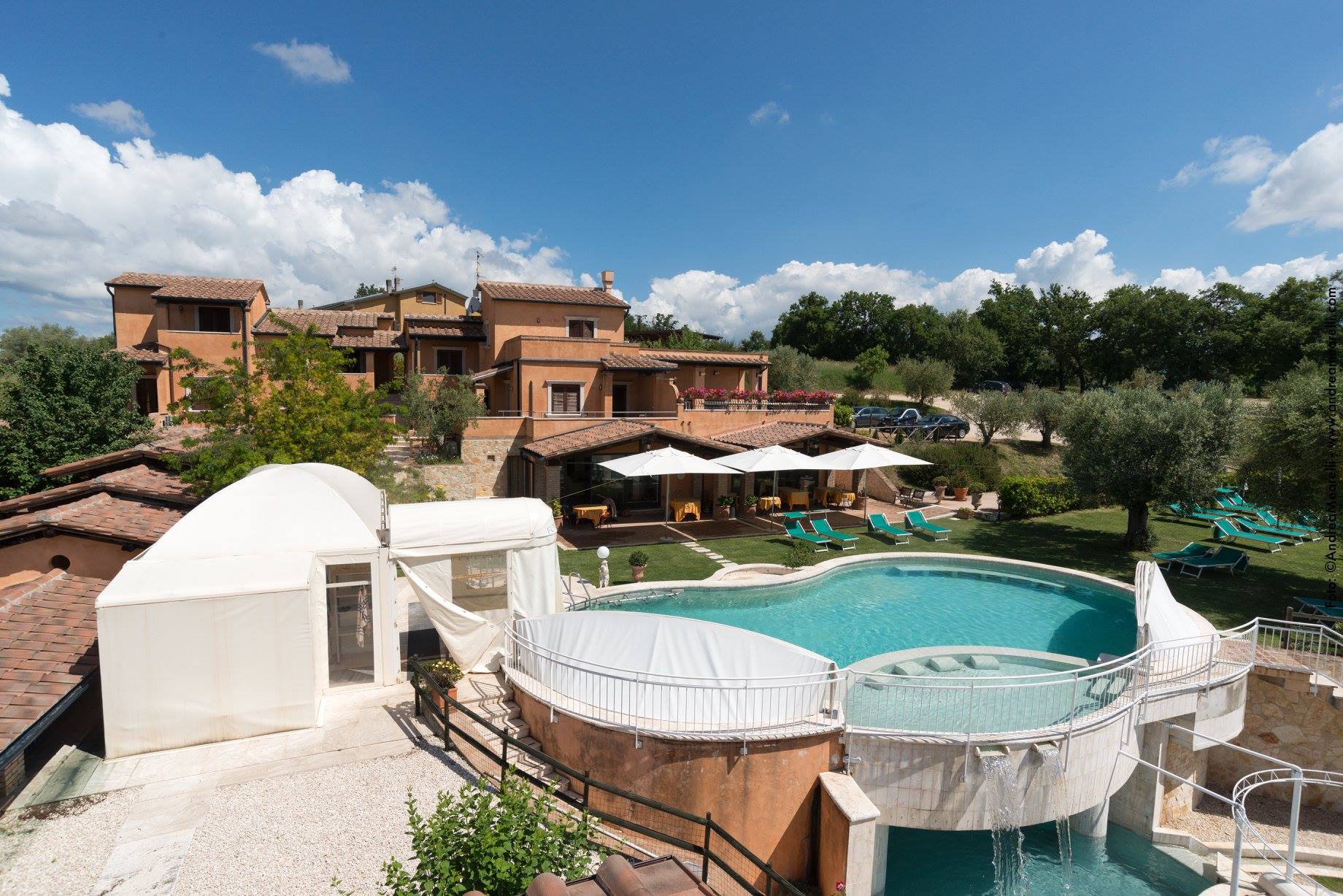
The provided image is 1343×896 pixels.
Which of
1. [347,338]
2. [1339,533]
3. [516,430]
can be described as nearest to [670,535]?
[516,430]

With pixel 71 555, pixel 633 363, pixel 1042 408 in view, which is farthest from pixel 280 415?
pixel 1042 408

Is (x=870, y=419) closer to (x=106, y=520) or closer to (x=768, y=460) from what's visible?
(x=768, y=460)

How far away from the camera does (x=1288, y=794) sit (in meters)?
13.0

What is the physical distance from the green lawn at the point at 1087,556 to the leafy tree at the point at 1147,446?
2079 mm

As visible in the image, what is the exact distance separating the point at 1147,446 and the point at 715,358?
18924mm

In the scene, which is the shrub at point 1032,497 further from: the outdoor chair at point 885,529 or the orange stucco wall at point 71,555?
the orange stucco wall at point 71,555

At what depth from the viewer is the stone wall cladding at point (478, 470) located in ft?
81.5

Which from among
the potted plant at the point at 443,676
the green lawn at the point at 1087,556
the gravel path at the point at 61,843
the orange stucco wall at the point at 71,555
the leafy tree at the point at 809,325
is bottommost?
the green lawn at the point at 1087,556

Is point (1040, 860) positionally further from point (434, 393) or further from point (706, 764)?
point (434, 393)

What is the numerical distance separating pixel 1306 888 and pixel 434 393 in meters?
30.0

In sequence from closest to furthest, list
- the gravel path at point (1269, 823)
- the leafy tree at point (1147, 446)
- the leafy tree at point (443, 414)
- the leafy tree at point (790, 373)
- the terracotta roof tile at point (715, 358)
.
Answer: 1. the gravel path at point (1269, 823)
2. the leafy tree at point (1147, 446)
3. the leafy tree at point (443, 414)
4. the terracotta roof tile at point (715, 358)
5. the leafy tree at point (790, 373)

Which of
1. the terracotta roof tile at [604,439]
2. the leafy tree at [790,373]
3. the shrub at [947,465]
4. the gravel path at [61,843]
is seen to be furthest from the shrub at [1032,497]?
the gravel path at [61,843]

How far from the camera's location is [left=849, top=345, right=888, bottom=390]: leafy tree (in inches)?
2208

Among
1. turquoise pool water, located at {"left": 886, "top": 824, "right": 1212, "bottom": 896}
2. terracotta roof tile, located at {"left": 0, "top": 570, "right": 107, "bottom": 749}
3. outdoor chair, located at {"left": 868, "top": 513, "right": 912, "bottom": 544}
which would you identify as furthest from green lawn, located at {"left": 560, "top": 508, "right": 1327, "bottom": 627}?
terracotta roof tile, located at {"left": 0, "top": 570, "right": 107, "bottom": 749}
